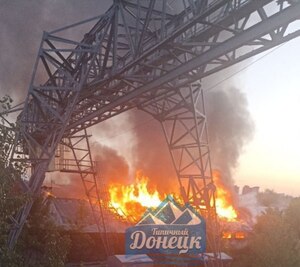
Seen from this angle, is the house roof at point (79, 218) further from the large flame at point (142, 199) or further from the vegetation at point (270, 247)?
the vegetation at point (270, 247)

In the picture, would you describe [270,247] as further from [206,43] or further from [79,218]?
[206,43]

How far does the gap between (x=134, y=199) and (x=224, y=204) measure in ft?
26.4

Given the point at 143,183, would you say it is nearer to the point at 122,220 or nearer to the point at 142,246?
the point at 122,220

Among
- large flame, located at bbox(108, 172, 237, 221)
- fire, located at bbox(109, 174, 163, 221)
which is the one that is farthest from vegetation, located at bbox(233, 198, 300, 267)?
fire, located at bbox(109, 174, 163, 221)

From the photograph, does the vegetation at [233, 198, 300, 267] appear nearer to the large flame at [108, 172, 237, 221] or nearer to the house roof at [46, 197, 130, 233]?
the large flame at [108, 172, 237, 221]

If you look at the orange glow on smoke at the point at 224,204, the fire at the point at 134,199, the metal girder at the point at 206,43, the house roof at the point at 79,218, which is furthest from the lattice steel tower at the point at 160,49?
the orange glow on smoke at the point at 224,204

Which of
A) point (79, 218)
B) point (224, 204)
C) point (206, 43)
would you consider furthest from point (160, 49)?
point (224, 204)

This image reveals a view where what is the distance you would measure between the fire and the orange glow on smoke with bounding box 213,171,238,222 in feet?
16.2

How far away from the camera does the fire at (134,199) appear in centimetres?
2619

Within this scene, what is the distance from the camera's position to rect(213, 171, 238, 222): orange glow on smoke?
30337 mm

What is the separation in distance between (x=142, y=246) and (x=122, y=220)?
434 centimetres

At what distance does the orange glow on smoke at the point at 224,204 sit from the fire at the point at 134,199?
495 cm

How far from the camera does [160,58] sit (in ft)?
35.7

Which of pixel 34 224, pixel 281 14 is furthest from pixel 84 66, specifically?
pixel 34 224
